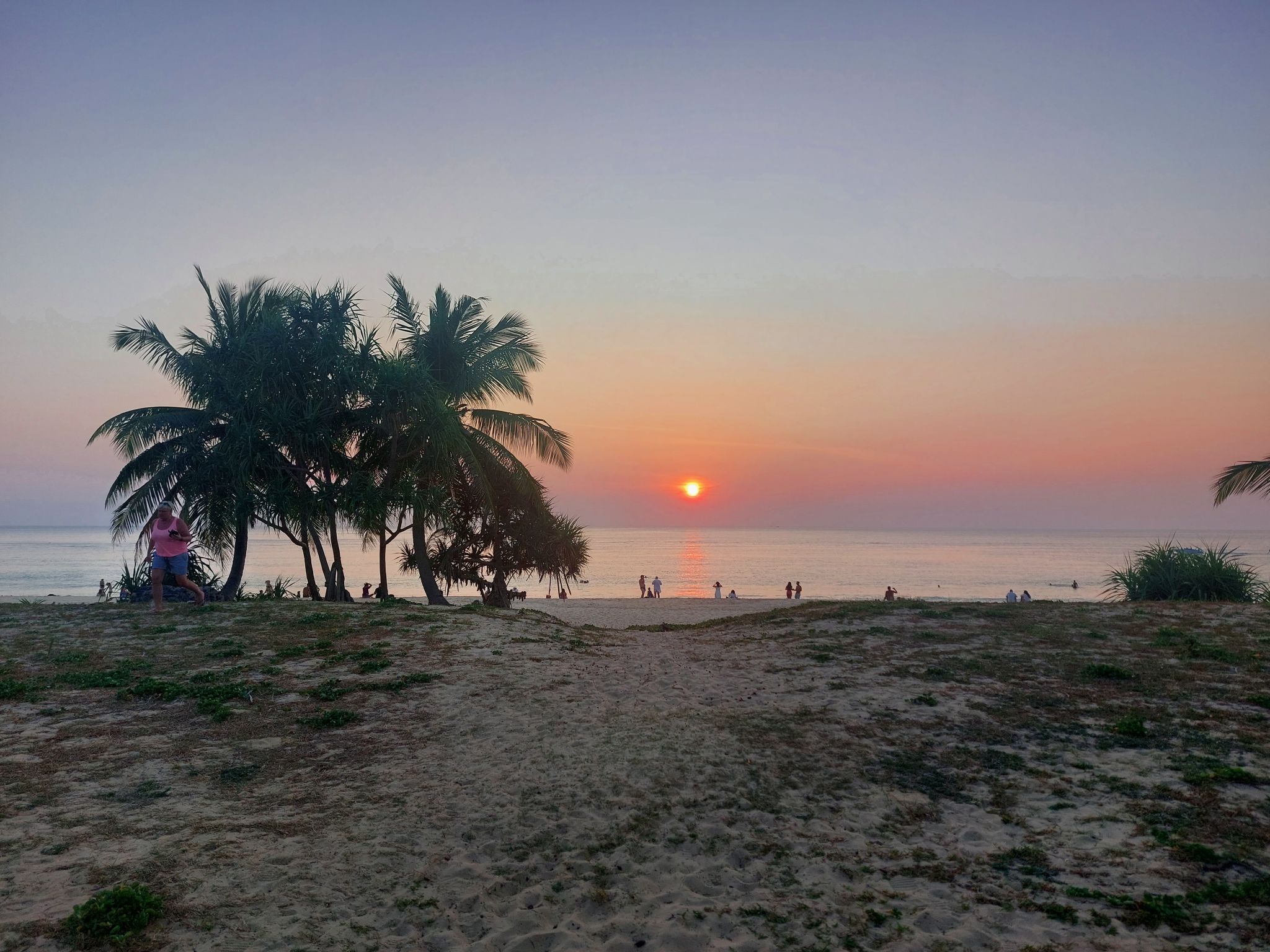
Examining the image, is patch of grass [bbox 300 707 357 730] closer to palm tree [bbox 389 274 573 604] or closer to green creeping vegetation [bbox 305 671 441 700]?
green creeping vegetation [bbox 305 671 441 700]

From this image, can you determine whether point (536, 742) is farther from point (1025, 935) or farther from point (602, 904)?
point (1025, 935)

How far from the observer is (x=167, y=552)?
1395 cm

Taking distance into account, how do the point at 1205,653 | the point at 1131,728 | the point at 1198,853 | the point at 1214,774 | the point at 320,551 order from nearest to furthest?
the point at 1198,853
the point at 1214,774
the point at 1131,728
the point at 1205,653
the point at 320,551

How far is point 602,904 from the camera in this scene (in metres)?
5.04

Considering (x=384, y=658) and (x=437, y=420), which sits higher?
(x=437, y=420)

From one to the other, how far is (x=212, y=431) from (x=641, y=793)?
17547mm

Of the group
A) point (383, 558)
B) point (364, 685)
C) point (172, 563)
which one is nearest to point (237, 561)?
point (383, 558)

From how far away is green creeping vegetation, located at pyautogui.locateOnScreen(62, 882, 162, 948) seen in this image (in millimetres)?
4258

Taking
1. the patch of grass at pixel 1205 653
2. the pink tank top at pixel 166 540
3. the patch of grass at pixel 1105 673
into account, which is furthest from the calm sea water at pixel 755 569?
the patch of grass at pixel 1205 653

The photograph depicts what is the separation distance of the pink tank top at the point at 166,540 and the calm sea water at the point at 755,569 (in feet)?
63.5

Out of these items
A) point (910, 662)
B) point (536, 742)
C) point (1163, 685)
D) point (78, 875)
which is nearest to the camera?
point (78, 875)

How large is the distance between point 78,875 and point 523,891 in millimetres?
3068

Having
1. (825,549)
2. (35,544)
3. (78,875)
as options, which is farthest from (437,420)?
(35,544)

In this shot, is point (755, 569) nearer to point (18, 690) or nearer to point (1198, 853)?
point (18, 690)
